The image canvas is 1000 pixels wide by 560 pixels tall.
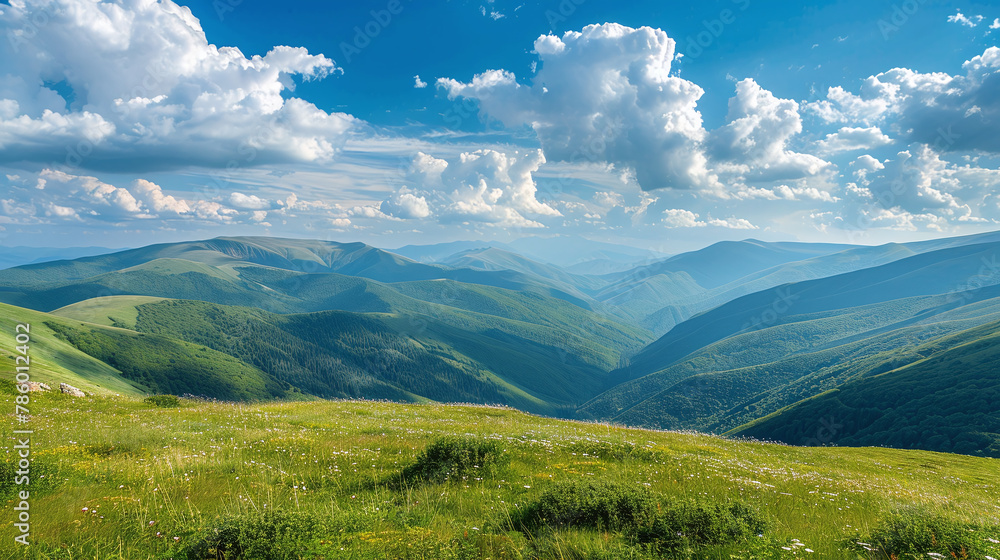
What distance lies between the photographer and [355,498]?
8398 millimetres

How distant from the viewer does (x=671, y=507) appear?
22.8 ft

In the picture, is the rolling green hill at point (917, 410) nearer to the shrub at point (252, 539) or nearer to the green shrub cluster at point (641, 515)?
the green shrub cluster at point (641, 515)

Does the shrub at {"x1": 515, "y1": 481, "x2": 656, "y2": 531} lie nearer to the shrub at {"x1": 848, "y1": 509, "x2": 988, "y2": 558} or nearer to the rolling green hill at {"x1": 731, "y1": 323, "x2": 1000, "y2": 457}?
the shrub at {"x1": 848, "y1": 509, "x2": 988, "y2": 558}

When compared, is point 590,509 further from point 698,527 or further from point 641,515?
point 698,527

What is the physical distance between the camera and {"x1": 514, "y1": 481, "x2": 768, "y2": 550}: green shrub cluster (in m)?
6.49

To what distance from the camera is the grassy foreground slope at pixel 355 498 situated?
5.57 meters

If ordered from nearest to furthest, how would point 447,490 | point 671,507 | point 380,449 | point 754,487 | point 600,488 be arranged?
point 671,507 → point 600,488 → point 447,490 → point 754,487 → point 380,449

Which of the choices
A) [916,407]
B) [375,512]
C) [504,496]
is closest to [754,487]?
[504,496]

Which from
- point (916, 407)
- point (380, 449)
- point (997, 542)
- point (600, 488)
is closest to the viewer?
Answer: point (997, 542)

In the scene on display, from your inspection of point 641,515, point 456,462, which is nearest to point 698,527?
point 641,515

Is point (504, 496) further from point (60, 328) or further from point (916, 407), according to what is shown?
point (60, 328)

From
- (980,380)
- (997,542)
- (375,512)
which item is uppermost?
(997,542)

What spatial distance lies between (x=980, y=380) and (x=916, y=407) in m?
26.3

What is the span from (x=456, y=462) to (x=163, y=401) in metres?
26.2
